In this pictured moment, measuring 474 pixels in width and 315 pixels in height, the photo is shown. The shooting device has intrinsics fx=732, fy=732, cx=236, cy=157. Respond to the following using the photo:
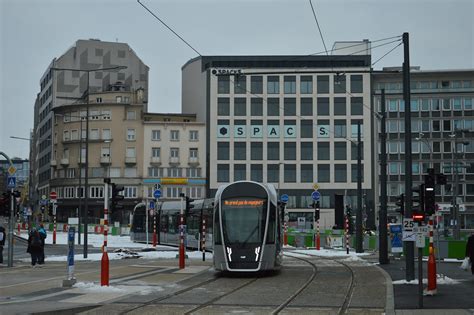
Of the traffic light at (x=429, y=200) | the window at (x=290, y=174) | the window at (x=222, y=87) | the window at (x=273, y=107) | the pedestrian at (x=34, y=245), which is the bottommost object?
the pedestrian at (x=34, y=245)

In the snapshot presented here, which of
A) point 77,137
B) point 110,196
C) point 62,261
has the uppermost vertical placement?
point 77,137

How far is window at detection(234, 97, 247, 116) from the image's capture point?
101m

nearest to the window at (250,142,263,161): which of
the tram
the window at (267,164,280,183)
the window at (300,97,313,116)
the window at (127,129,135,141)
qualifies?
the window at (267,164,280,183)

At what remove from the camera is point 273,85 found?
99.8 m

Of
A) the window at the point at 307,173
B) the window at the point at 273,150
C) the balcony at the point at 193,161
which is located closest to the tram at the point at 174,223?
the balcony at the point at 193,161

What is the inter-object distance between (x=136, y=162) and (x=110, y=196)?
78295 mm

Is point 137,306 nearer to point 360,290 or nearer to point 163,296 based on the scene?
point 163,296

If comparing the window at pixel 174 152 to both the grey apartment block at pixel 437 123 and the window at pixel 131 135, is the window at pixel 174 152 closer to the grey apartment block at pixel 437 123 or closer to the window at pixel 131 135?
the window at pixel 131 135

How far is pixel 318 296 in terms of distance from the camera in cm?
1864

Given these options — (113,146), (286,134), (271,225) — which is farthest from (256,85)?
(271,225)

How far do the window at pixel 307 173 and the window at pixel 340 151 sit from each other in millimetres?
3802

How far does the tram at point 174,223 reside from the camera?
40.6m

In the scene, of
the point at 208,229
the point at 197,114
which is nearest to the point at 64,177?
the point at 197,114

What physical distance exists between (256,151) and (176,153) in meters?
11.1
